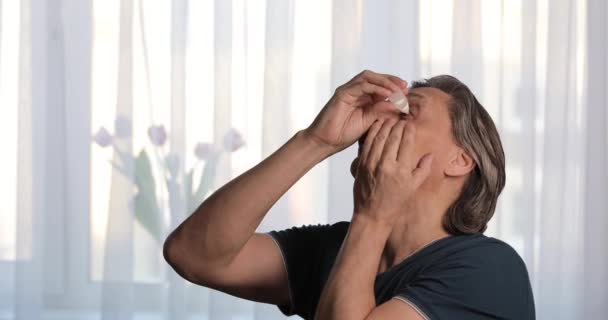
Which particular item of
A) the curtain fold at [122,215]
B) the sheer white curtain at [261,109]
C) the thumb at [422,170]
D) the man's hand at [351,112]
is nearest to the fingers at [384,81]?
the man's hand at [351,112]

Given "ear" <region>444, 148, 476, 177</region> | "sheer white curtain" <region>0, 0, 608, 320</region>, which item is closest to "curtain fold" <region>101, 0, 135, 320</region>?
"sheer white curtain" <region>0, 0, 608, 320</region>

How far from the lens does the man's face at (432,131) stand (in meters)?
1.63

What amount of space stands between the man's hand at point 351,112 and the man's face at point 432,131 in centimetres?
2

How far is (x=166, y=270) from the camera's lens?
10.4 ft

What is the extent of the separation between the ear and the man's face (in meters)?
0.01

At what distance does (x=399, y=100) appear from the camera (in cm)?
162

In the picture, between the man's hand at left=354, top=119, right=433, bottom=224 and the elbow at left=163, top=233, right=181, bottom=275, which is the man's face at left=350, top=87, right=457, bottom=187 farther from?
the elbow at left=163, top=233, right=181, bottom=275

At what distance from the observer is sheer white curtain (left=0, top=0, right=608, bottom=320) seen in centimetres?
310

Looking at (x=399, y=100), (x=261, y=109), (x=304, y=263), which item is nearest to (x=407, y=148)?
(x=399, y=100)

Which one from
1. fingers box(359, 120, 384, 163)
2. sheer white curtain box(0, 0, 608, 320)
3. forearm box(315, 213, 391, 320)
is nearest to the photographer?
forearm box(315, 213, 391, 320)

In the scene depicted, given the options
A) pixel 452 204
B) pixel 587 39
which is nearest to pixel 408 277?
pixel 452 204

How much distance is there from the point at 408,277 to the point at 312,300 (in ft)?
0.86

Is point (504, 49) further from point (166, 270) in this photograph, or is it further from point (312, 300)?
point (312, 300)

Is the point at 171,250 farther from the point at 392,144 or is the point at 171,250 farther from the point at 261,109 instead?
the point at 261,109
